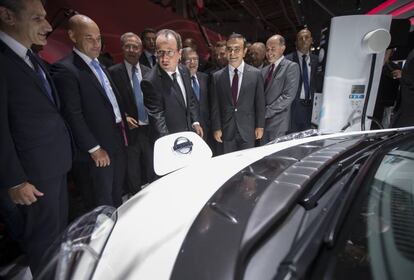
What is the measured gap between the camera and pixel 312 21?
8.62 metres

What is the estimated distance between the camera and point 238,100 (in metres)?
2.84

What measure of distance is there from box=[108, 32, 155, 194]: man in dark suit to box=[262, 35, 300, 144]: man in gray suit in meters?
1.53

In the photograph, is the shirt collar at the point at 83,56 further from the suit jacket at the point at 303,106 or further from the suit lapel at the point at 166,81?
the suit jacket at the point at 303,106

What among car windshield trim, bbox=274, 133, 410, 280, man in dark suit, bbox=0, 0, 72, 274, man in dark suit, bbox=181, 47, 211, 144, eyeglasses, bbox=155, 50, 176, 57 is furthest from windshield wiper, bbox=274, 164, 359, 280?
man in dark suit, bbox=181, 47, 211, 144

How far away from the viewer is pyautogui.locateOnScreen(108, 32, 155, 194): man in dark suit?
285 cm

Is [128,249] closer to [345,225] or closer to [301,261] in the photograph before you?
[301,261]

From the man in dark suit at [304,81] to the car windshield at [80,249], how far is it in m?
3.14

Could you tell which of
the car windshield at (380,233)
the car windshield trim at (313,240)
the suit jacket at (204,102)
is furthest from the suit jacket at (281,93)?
the car windshield trim at (313,240)

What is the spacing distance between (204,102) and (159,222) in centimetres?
239

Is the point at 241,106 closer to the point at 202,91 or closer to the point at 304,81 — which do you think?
the point at 202,91

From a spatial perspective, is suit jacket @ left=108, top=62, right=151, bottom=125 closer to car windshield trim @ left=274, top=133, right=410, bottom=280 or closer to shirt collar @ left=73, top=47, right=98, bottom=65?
shirt collar @ left=73, top=47, right=98, bottom=65

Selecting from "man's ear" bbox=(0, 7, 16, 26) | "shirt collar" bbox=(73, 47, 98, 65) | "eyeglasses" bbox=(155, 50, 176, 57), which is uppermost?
"man's ear" bbox=(0, 7, 16, 26)

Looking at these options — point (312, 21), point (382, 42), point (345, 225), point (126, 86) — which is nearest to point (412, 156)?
point (345, 225)

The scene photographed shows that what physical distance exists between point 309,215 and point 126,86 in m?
2.60
